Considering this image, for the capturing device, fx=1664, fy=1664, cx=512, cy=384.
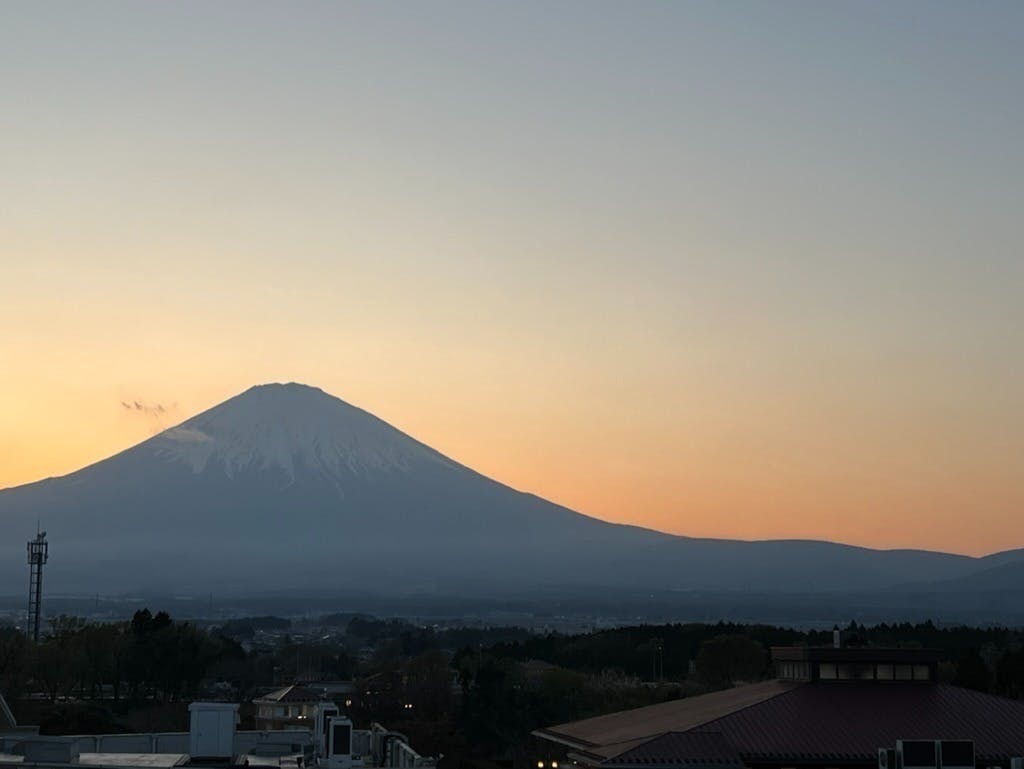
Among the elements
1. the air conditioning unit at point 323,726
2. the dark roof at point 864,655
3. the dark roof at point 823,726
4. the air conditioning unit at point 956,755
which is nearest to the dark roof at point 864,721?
the dark roof at point 823,726

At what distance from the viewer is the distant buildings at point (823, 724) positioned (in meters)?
35.2

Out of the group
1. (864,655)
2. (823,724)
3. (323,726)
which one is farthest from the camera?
(864,655)

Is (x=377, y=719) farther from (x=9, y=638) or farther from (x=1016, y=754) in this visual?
(x=1016, y=754)

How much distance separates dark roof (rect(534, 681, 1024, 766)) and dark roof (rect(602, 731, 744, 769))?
0.07 ft

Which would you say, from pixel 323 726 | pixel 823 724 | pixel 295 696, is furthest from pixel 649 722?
pixel 295 696

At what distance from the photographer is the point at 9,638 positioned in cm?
9206

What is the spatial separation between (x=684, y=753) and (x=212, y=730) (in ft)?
34.0

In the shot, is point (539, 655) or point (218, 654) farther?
point (539, 655)

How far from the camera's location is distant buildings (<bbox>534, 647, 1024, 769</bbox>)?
3516 cm

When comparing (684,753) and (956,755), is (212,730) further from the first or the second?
(956,755)

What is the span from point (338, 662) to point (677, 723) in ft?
320

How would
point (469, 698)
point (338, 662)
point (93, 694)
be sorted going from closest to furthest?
point (469, 698) → point (93, 694) → point (338, 662)

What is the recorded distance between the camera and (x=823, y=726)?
37.0m

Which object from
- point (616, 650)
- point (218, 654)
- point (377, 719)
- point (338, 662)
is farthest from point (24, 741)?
point (338, 662)
